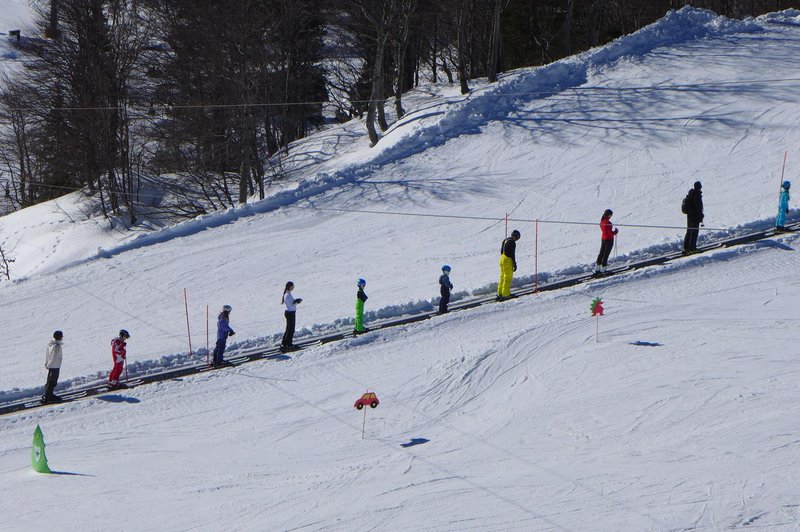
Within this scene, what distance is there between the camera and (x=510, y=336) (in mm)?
16328

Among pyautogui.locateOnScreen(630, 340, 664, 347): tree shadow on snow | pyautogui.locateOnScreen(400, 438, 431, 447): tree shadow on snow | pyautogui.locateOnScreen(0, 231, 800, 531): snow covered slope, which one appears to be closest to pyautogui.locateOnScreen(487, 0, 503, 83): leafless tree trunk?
pyautogui.locateOnScreen(0, 231, 800, 531): snow covered slope

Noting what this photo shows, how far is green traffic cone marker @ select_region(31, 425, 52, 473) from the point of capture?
42.5 ft

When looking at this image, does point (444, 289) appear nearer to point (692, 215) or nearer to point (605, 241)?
point (605, 241)

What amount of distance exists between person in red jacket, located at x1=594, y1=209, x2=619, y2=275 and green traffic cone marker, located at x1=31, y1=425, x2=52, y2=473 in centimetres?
1104

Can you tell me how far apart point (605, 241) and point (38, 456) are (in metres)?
11.2

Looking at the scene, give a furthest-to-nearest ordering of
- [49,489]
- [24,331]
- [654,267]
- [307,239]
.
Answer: [307,239] → [24,331] → [654,267] → [49,489]

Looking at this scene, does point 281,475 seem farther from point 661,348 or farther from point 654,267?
point 654,267

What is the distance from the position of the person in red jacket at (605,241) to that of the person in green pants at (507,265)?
1.87 m

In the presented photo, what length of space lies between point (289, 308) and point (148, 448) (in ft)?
13.4

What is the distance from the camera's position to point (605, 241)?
18.3 meters

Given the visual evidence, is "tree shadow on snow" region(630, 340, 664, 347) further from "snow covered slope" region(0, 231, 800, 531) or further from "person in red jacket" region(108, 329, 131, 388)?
"person in red jacket" region(108, 329, 131, 388)

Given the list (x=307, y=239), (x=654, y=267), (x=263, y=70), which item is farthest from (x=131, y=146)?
(x=654, y=267)

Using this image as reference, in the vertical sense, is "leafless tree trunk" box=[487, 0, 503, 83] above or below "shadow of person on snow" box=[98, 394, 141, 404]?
above

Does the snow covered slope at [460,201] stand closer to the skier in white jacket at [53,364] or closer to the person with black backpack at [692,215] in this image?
the person with black backpack at [692,215]
